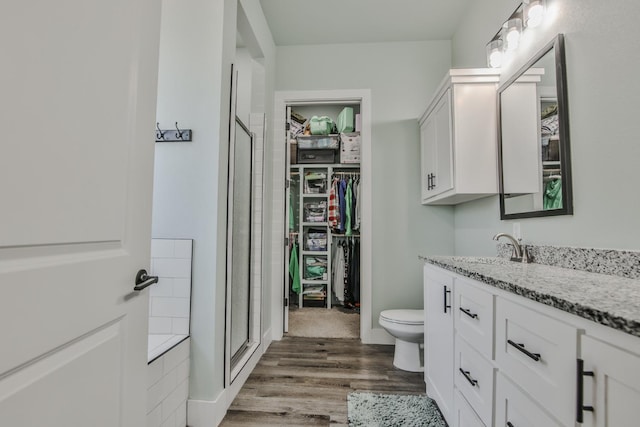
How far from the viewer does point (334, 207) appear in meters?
3.77

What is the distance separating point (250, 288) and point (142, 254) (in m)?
1.48

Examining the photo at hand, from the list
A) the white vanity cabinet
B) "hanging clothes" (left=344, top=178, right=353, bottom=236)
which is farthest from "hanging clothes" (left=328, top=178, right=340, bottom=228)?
the white vanity cabinet

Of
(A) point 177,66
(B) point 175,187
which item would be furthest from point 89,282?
(A) point 177,66

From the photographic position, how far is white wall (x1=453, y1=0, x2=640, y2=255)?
3.61ft

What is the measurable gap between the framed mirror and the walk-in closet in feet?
6.45

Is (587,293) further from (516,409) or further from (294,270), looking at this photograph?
(294,270)

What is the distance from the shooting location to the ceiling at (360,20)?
96.3 inches

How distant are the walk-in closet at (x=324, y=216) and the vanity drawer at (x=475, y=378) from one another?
83.6 inches

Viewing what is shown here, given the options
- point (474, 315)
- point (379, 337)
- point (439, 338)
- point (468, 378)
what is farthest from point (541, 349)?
point (379, 337)

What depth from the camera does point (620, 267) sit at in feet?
3.59

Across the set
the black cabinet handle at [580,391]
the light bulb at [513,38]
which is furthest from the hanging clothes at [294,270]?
the black cabinet handle at [580,391]

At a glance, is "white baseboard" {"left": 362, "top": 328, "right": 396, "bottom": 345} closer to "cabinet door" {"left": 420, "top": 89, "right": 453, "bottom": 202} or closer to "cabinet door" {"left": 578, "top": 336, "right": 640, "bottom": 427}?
"cabinet door" {"left": 420, "top": 89, "right": 453, "bottom": 202}

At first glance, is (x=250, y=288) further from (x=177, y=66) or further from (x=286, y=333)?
(x=177, y=66)

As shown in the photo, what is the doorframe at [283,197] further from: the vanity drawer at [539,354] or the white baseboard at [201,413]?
the vanity drawer at [539,354]
